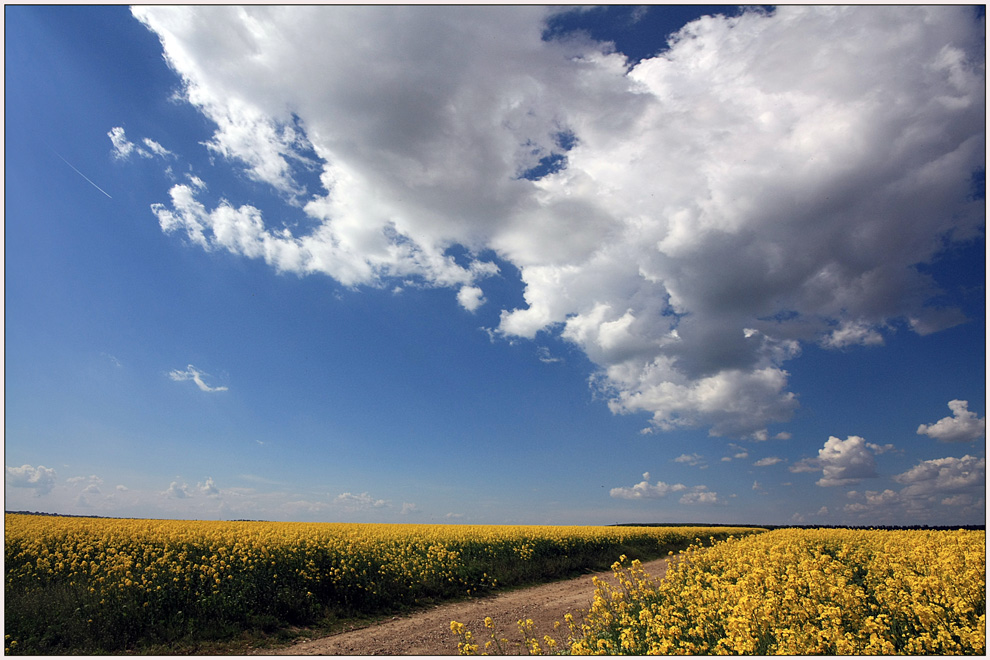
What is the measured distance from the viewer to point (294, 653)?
909cm

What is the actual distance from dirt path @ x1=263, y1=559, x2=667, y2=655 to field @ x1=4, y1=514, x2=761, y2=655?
112 cm

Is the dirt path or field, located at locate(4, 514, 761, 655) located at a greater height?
field, located at locate(4, 514, 761, 655)

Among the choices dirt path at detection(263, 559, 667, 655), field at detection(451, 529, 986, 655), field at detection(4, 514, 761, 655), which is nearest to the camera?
field at detection(451, 529, 986, 655)

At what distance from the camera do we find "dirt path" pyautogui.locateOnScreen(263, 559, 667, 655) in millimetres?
9383

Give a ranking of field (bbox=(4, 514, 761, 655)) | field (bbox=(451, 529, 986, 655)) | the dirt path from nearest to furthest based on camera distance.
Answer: field (bbox=(451, 529, 986, 655))
field (bbox=(4, 514, 761, 655))
the dirt path

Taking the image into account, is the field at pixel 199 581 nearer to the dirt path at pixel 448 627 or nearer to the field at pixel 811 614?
the dirt path at pixel 448 627

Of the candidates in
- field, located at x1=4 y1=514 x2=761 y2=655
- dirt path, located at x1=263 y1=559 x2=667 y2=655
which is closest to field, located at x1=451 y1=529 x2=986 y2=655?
dirt path, located at x1=263 y1=559 x2=667 y2=655

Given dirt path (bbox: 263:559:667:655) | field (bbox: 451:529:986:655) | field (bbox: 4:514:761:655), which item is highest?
field (bbox: 451:529:986:655)

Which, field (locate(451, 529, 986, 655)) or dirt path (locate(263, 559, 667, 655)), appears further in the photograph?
dirt path (locate(263, 559, 667, 655))

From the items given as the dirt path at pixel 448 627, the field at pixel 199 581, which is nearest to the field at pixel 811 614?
the dirt path at pixel 448 627

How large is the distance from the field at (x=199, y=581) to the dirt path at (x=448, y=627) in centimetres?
112

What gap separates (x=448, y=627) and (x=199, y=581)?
6016 millimetres

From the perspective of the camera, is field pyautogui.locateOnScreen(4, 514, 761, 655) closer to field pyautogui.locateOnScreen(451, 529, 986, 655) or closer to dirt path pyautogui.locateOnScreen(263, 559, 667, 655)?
dirt path pyautogui.locateOnScreen(263, 559, 667, 655)

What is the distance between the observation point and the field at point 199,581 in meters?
9.20
